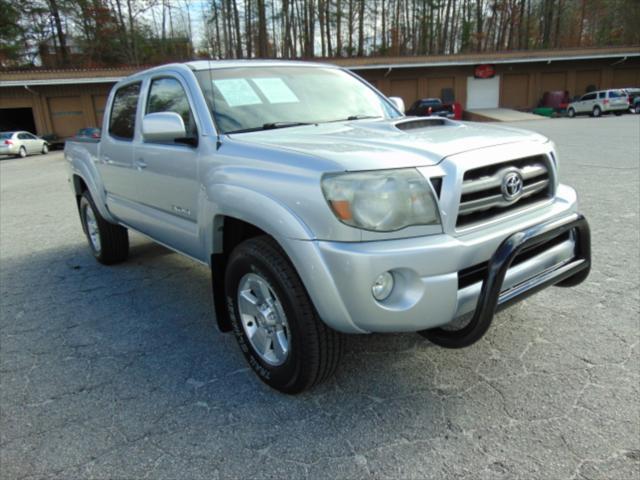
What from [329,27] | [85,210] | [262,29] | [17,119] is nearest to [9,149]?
[17,119]

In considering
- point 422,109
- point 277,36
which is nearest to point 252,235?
point 422,109

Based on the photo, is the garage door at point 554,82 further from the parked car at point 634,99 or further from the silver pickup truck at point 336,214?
the silver pickup truck at point 336,214

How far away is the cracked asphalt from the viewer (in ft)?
7.27

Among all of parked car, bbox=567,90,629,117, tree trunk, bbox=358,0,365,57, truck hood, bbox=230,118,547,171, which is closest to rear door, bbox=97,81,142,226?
truck hood, bbox=230,118,547,171

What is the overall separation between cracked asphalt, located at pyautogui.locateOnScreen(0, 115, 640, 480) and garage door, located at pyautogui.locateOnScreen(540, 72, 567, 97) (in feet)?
124

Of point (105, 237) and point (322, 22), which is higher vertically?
point (322, 22)

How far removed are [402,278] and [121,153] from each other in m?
3.01

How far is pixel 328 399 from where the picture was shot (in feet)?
8.80

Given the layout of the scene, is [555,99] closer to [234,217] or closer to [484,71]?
[484,71]

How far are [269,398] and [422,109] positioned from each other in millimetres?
26426

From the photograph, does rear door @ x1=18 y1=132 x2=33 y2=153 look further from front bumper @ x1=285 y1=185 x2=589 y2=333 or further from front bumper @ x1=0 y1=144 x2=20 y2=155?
front bumper @ x1=285 y1=185 x2=589 y2=333

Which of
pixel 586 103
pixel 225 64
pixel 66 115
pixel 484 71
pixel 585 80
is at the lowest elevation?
pixel 586 103

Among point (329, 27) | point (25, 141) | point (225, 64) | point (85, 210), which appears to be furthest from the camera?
point (329, 27)

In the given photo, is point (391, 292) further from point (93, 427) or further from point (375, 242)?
point (93, 427)
